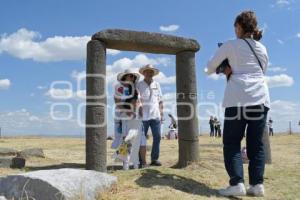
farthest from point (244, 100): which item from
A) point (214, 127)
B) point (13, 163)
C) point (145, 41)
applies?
point (214, 127)

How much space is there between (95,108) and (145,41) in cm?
145

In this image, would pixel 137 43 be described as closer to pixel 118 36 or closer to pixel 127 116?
pixel 118 36

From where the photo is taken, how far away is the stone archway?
7773 mm

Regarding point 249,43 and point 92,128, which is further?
point 92,128

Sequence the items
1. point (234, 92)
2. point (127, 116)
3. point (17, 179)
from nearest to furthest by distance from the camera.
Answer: point (17, 179) → point (234, 92) → point (127, 116)

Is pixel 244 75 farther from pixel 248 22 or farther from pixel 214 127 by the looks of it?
pixel 214 127

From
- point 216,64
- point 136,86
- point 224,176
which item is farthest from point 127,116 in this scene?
point 216,64

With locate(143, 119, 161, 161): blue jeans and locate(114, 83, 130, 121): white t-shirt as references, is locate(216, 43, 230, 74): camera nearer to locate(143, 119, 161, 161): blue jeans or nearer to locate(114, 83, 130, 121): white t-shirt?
locate(114, 83, 130, 121): white t-shirt

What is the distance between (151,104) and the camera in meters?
8.87

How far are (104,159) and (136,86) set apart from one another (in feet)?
5.35

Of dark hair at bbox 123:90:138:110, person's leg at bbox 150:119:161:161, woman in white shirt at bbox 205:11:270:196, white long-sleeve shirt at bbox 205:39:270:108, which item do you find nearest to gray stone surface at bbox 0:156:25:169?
dark hair at bbox 123:90:138:110

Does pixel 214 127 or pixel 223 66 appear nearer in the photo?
pixel 223 66

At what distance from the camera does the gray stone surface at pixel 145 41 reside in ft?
25.9

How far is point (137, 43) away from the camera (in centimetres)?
814
